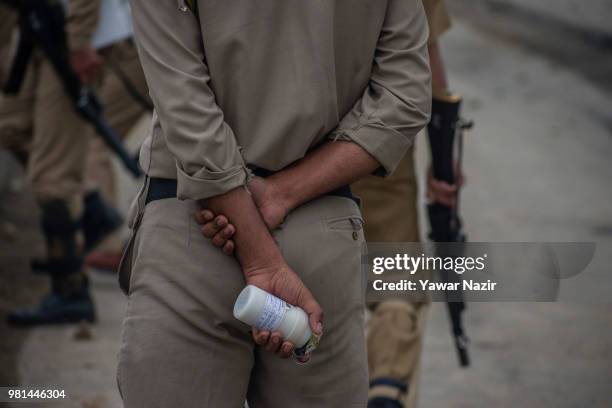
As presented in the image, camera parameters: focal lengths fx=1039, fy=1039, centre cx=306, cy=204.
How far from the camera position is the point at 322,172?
213 centimetres

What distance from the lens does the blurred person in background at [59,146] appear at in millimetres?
4469

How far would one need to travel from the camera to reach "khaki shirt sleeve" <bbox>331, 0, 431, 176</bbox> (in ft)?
7.06

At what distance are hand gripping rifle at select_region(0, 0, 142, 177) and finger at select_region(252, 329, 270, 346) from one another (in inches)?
108

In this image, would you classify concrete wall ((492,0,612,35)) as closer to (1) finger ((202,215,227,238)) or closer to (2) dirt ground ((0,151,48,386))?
(2) dirt ground ((0,151,48,386))

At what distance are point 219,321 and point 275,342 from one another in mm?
150

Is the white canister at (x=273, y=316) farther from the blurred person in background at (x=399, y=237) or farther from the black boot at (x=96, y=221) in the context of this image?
the black boot at (x=96, y=221)

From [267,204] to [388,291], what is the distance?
1383mm

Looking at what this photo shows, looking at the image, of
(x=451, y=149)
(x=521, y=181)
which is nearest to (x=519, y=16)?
(x=521, y=181)

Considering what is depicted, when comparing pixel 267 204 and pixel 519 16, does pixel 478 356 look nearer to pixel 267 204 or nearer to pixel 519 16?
pixel 267 204

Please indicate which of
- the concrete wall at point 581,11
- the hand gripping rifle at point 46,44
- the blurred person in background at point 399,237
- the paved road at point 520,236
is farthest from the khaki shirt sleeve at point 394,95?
the concrete wall at point 581,11

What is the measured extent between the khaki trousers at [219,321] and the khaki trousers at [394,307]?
4.08ft

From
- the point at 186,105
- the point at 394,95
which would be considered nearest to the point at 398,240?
the point at 394,95

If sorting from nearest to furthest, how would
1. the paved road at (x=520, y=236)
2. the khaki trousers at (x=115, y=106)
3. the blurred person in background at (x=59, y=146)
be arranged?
the paved road at (x=520, y=236)
the blurred person in background at (x=59, y=146)
the khaki trousers at (x=115, y=106)

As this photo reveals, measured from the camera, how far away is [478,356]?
14.3ft
